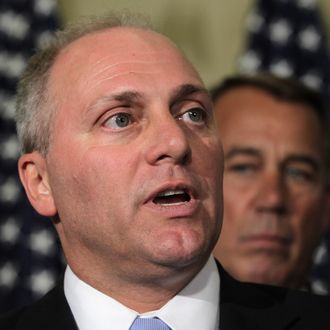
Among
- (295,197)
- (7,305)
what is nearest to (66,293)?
(295,197)

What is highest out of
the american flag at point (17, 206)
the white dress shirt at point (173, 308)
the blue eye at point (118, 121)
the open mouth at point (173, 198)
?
the blue eye at point (118, 121)

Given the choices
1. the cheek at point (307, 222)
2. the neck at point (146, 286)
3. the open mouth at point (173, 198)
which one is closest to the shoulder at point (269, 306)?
the neck at point (146, 286)

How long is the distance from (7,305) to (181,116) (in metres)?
2.31

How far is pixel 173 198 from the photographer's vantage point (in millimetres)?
2057

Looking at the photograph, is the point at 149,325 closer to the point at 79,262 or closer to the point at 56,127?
the point at 79,262

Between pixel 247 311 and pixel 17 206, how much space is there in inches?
89.6

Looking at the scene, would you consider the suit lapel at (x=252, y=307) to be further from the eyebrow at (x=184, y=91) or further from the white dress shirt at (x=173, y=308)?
the eyebrow at (x=184, y=91)

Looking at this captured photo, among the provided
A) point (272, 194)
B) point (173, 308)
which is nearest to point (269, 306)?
point (173, 308)

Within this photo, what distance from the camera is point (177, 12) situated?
471 centimetres

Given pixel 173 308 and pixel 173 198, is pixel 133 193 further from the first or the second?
pixel 173 308

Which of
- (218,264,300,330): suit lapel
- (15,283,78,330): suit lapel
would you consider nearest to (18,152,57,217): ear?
(15,283,78,330): suit lapel

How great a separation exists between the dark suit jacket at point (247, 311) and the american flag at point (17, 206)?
2.02m

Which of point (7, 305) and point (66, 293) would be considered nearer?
point (66, 293)

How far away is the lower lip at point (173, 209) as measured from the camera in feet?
6.54
